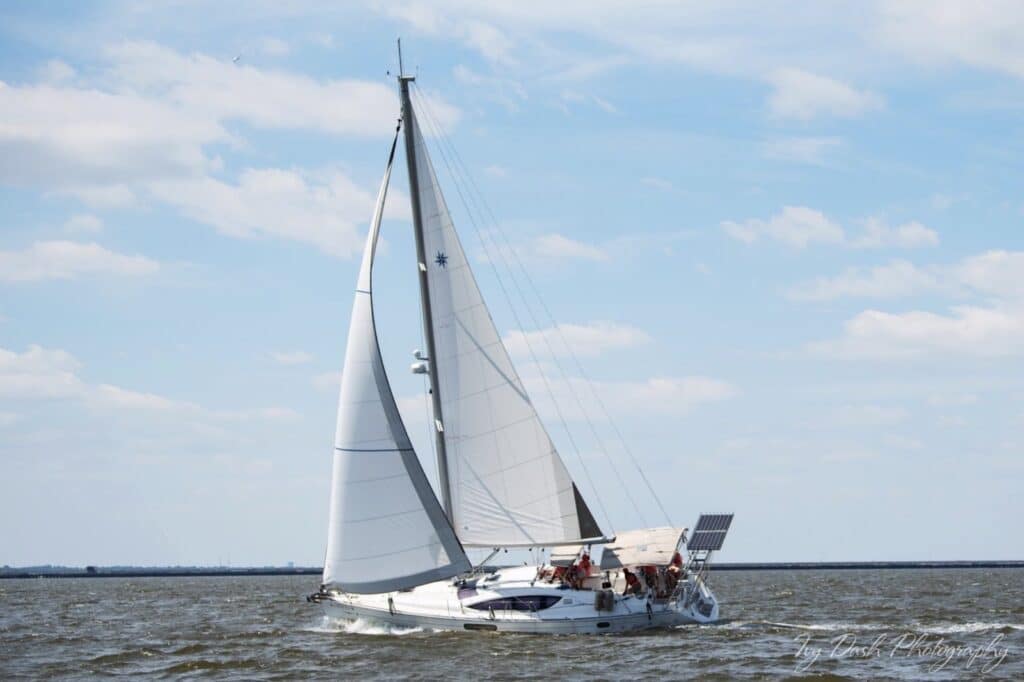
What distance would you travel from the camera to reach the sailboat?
3550 cm

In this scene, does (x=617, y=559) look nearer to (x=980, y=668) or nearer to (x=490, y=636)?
(x=490, y=636)

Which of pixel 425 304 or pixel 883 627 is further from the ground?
pixel 425 304

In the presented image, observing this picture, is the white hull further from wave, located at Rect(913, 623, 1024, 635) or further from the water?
wave, located at Rect(913, 623, 1024, 635)

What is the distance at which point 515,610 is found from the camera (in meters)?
34.6

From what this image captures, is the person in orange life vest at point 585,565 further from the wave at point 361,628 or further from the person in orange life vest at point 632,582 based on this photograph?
the wave at point 361,628

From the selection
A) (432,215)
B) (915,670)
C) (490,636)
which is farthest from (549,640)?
(432,215)

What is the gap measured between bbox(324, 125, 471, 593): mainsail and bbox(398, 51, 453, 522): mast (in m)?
1.12

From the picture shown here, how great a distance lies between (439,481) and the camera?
1467 inches

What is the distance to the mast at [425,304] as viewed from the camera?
37188 millimetres

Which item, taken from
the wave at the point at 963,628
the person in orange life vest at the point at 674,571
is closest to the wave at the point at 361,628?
the person in orange life vest at the point at 674,571

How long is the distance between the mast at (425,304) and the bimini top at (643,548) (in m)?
4.81

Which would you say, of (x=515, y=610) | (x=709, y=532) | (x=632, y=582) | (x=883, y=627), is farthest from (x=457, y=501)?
(x=883, y=627)

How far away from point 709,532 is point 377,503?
10333mm

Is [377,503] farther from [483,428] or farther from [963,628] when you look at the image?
[963,628]
